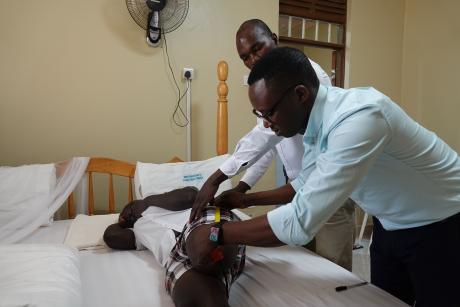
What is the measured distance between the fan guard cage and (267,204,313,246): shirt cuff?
5.95 ft

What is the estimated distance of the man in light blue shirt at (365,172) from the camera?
2.39 ft

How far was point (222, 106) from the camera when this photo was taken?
2162mm

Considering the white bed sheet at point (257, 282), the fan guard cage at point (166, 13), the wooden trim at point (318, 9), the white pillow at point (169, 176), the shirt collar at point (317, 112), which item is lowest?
the white bed sheet at point (257, 282)

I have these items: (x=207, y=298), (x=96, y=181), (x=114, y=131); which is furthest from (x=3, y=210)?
(x=207, y=298)

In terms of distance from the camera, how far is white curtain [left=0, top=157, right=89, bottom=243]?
166 centimetres

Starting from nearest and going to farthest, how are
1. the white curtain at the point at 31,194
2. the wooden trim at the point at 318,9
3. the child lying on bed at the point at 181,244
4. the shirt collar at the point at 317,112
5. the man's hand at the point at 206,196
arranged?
the shirt collar at the point at 317,112
the child lying on bed at the point at 181,244
the man's hand at the point at 206,196
the white curtain at the point at 31,194
the wooden trim at the point at 318,9

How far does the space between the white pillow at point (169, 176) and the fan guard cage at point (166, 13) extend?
0.89 meters

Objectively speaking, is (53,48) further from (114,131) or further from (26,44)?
(114,131)

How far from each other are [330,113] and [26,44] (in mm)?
1893

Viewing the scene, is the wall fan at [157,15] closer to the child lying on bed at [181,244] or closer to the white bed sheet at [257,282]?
→ the child lying on bed at [181,244]

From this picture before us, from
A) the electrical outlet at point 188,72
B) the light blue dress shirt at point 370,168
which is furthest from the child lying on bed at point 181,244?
the electrical outlet at point 188,72

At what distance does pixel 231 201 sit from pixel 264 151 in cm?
29

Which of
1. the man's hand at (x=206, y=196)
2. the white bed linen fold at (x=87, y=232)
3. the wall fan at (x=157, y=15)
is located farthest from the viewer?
the wall fan at (x=157, y=15)

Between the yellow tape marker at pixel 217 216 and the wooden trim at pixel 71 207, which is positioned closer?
the yellow tape marker at pixel 217 216
